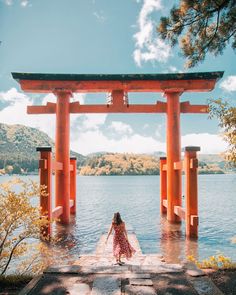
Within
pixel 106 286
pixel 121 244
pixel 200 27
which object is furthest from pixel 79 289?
pixel 200 27

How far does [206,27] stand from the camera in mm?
6359

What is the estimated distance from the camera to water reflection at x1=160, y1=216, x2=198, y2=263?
329 inches

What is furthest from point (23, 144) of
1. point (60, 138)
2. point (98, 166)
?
point (60, 138)

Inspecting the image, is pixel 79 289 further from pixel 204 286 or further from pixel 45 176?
pixel 45 176

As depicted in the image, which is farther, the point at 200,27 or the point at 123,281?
the point at 200,27

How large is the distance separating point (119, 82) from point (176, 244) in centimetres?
571

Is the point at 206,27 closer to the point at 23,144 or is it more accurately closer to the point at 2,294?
the point at 2,294

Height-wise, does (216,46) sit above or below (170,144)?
above

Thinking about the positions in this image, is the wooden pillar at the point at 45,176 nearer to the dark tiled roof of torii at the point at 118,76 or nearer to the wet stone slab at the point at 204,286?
the dark tiled roof of torii at the point at 118,76

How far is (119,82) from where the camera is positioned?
11430 millimetres

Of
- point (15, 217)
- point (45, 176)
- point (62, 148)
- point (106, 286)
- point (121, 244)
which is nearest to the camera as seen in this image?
point (106, 286)

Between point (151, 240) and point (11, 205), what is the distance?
6.60 m

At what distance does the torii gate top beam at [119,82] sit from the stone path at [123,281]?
25.7ft

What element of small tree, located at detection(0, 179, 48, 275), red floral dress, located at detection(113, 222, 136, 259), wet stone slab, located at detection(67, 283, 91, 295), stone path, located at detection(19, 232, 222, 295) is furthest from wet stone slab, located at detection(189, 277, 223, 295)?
small tree, located at detection(0, 179, 48, 275)
